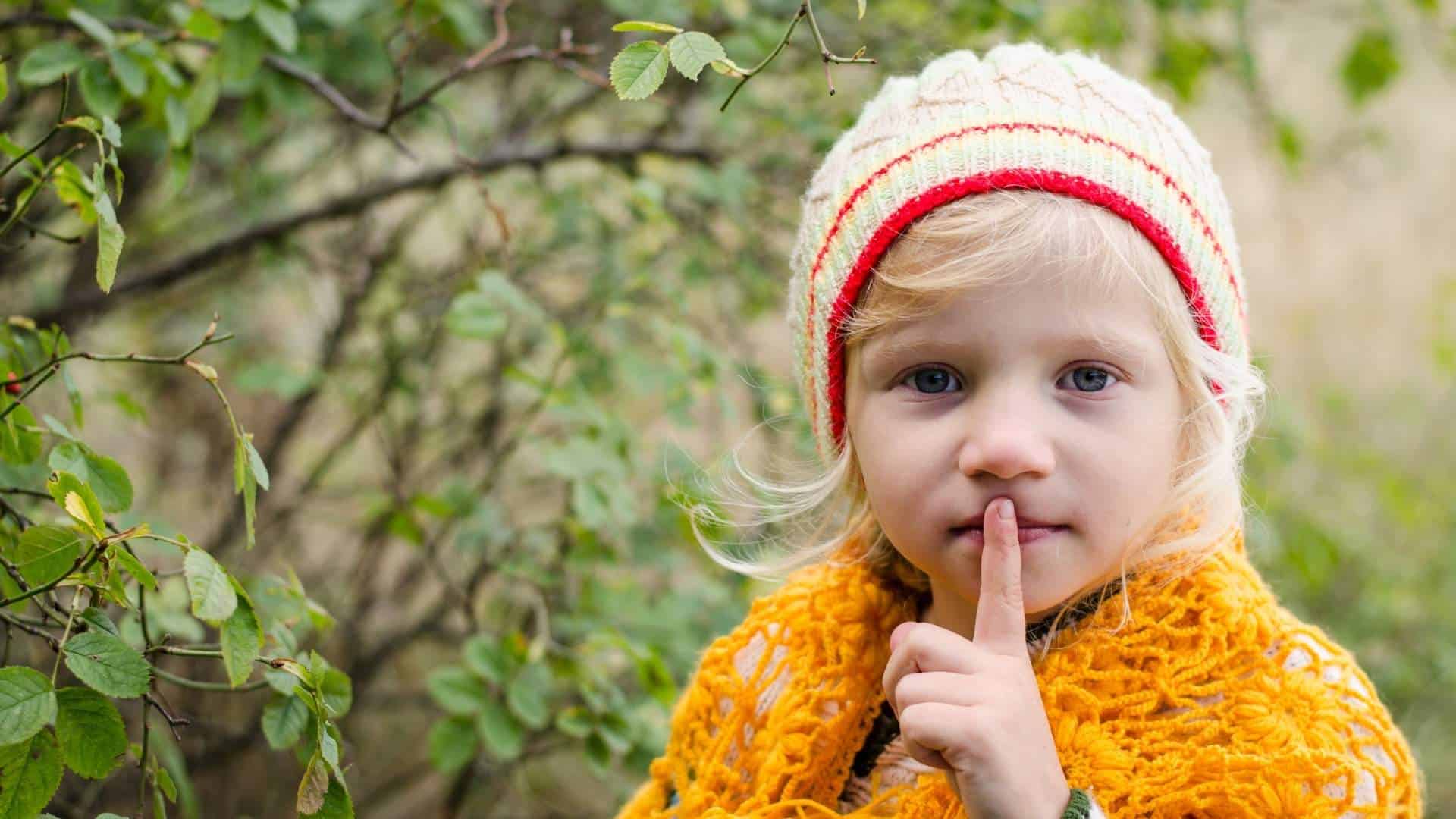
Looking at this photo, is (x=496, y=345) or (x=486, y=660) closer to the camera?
(x=486, y=660)

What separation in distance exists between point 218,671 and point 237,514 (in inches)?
12.9

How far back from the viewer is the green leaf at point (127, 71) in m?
1.53

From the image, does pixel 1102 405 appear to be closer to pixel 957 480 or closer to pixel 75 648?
pixel 957 480

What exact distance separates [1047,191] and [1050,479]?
0.99ft

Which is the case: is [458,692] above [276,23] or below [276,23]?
below

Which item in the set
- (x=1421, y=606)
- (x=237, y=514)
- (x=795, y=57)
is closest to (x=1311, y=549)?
(x=1421, y=606)

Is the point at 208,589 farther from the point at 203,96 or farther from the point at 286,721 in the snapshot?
the point at 203,96

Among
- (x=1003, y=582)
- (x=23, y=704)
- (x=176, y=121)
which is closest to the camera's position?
(x=23, y=704)

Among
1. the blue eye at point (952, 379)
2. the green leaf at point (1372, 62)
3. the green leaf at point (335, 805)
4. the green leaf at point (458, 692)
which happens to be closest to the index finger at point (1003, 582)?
the blue eye at point (952, 379)

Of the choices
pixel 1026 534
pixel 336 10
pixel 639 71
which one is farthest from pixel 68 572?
pixel 336 10

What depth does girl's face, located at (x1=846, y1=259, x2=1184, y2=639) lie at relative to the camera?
1.24 metres

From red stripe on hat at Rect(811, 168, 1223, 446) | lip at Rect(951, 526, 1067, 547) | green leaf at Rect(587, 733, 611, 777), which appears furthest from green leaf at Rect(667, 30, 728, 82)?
green leaf at Rect(587, 733, 611, 777)

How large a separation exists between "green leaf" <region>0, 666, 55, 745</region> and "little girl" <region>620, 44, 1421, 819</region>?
2.39ft

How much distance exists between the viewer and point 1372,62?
2.67 m
